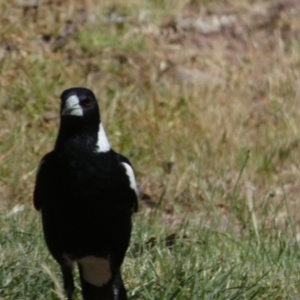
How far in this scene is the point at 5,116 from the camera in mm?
6551

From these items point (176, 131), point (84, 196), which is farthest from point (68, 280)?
point (176, 131)

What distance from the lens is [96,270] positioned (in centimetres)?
470

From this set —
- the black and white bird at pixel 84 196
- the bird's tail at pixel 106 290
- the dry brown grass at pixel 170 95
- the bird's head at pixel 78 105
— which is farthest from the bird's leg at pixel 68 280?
the dry brown grass at pixel 170 95

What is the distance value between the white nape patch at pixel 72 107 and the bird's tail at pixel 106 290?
2.33 feet

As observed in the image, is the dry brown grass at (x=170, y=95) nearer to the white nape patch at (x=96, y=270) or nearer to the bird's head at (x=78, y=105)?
the white nape patch at (x=96, y=270)

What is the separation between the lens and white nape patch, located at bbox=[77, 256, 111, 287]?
461 cm

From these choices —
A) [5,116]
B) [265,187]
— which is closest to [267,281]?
[265,187]

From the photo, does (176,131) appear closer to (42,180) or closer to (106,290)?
(106,290)

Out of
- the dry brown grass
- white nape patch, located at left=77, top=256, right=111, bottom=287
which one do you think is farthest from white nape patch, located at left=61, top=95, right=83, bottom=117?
the dry brown grass

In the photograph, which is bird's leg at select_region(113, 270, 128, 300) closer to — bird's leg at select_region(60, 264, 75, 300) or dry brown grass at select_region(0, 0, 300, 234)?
bird's leg at select_region(60, 264, 75, 300)

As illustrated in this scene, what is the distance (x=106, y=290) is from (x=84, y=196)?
2.09ft

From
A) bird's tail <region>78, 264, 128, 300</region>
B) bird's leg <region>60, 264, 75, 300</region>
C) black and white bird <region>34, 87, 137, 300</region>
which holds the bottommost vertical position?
bird's tail <region>78, 264, 128, 300</region>

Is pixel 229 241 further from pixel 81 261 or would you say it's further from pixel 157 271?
pixel 81 261

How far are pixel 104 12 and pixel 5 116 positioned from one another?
5.66ft
